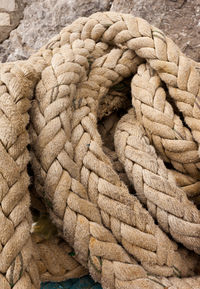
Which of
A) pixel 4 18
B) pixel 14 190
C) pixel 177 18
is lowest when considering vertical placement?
pixel 14 190

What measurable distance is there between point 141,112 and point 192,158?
0.17 meters

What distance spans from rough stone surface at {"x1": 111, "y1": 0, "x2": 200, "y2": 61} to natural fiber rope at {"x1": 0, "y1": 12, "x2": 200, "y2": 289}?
0.37 metres

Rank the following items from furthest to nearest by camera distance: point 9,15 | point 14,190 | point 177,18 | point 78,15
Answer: point 9,15, point 78,15, point 177,18, point 14,190

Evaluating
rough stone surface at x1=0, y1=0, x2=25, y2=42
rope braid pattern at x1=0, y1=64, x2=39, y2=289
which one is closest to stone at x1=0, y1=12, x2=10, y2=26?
rough stone surface at x1=0, y1=0, x2=25, y2=42

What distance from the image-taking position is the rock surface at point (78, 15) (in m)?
1.25

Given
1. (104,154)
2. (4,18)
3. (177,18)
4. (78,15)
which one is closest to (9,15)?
(4,18)

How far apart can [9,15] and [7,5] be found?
5 cm

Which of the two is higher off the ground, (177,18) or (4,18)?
(177,18)

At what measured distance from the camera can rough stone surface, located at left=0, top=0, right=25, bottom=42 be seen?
1.51m

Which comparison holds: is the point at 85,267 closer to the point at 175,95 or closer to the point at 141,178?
the point at 141,178

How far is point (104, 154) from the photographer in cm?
79

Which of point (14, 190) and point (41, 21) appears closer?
point (14, 190)

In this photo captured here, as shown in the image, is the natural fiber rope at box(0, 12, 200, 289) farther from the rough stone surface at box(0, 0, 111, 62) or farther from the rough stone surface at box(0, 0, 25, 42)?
the rough stone surface at box(0, 0, 25, 42)

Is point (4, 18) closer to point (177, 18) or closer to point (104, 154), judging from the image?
point (177, 18)
